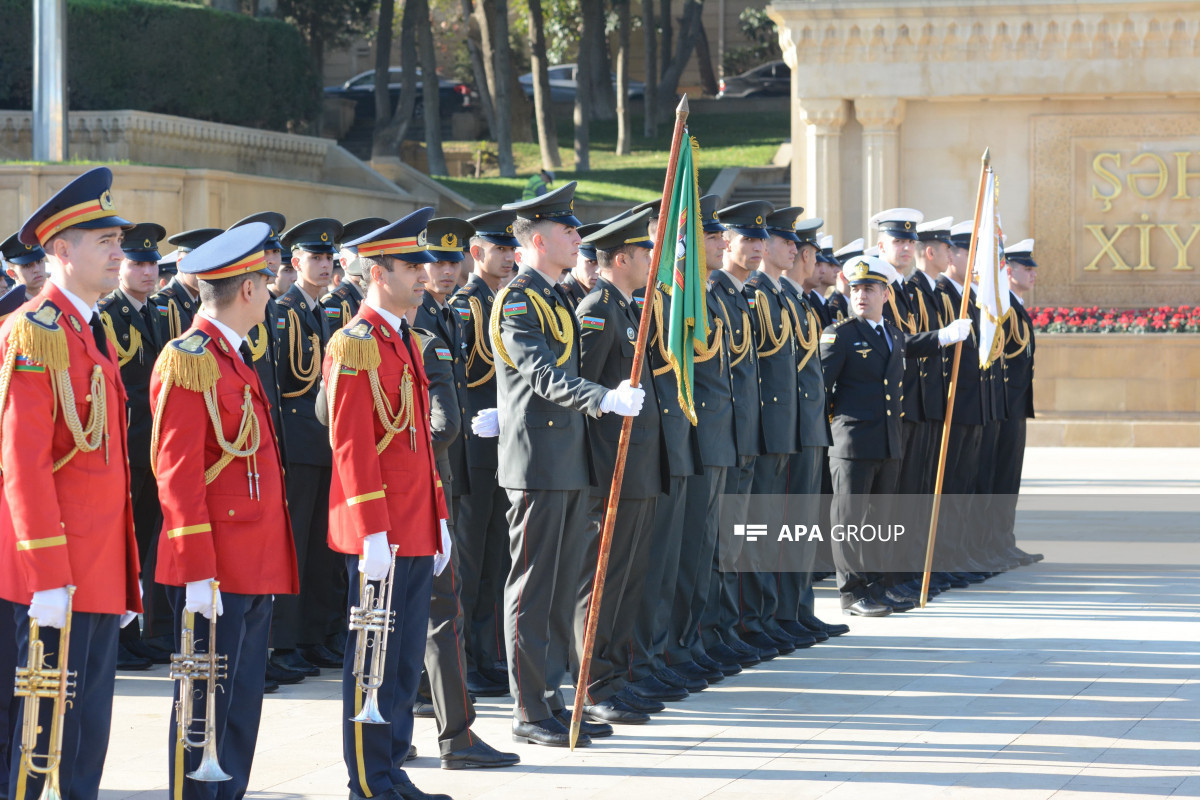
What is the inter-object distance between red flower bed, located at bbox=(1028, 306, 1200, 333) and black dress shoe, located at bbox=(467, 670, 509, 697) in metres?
12.1

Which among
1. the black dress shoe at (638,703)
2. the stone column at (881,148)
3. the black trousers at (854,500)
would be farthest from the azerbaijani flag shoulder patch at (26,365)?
the stone column at (881,148)

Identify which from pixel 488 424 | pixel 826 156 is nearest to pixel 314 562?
pixel 488 424

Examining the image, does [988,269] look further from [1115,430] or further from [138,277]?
[1115,430]

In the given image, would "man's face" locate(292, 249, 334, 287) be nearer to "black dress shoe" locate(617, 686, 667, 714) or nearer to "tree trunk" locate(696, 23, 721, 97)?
"black dress shoe" locate(617, 686, 667, 714)

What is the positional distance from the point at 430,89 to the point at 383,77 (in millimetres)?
2189

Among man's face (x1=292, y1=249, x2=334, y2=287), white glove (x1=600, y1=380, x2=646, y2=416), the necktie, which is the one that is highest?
man's face (x1=292, y1=249, x2=334, y2=287)

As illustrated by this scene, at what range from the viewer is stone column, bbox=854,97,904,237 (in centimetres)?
1933

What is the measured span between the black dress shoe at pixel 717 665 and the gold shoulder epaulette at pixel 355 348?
2.99 metres

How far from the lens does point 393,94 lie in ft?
132

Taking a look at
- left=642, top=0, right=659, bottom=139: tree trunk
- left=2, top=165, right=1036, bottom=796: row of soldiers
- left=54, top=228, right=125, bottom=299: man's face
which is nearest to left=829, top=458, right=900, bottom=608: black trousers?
left=2, top=165, right=1036, bottom=796: row of soldiers

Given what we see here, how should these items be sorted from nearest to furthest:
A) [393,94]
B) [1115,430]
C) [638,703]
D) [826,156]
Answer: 1. [638,703]
2. [1115,430]
3. [826,156]
4. [393,94]

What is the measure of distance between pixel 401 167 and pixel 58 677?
27.5 m

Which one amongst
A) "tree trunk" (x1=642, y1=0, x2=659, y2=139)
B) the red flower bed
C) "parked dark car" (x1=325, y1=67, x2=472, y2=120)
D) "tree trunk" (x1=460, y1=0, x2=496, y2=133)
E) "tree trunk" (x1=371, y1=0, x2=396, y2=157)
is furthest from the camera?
"parked dark car" (x1=325, y1=67, x2=472, y2=120)

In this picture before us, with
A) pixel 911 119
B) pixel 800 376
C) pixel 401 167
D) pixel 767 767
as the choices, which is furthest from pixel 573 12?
pixel 767 767
